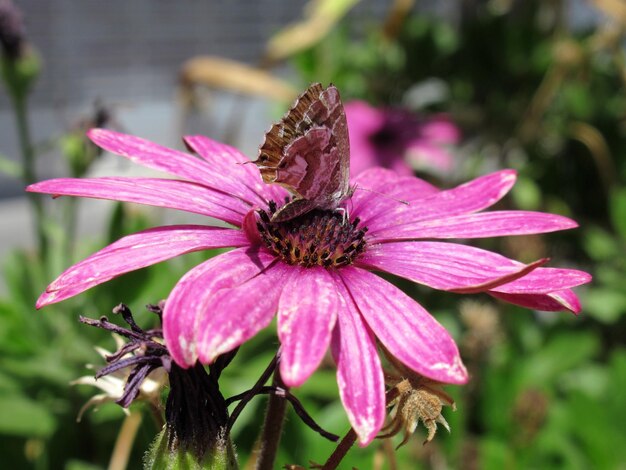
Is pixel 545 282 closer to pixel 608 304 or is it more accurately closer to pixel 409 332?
pixel 409 332

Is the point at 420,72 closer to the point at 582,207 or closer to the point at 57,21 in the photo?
the point at 582,207

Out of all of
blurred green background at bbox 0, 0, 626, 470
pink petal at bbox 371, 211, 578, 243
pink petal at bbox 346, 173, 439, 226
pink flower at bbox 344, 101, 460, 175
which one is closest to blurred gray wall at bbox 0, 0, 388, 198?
blurred green background at bbox 0, 0, 626, 470

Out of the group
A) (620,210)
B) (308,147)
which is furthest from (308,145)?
(620,210)

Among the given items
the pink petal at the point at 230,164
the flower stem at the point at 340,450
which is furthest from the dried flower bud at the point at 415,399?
the pink petal at the point at 230,164

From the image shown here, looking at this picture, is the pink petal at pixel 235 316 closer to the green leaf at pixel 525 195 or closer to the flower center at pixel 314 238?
the flower center at pixel 314 238

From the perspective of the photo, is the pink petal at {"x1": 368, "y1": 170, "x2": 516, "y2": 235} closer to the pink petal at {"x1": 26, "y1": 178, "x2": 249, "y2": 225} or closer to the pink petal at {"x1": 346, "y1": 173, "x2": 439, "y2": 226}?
the pink petal at {"x1": 346, "y1": 173, "x2": 439, "y2": 226}
